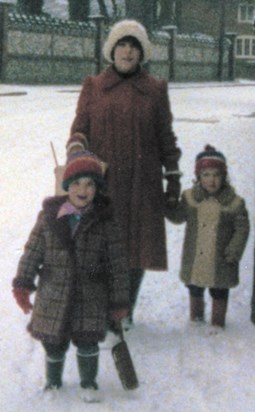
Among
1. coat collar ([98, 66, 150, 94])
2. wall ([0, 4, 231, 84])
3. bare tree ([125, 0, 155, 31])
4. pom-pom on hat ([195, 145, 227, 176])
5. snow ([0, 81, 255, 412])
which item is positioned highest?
coat collar ([98, 66, 150, 94])

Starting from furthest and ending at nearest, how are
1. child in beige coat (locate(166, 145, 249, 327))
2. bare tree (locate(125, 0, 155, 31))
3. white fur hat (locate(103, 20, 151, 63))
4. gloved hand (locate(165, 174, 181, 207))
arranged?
bare tree (locate(125, 0, 155, 31)) < child in beige coat (locate(166, 145, 249, 327)) < gloved hand (locate(165, 174, 181, 207)) < white fur hat (locate(103, 20, 151, 63))

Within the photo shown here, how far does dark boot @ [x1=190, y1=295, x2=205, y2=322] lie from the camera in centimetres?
594

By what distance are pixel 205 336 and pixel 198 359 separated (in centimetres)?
42

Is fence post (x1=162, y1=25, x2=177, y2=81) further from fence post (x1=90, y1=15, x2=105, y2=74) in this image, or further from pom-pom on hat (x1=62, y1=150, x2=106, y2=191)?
pom-pom on hat (x1=62, y1=150, x2=106, y2=191)

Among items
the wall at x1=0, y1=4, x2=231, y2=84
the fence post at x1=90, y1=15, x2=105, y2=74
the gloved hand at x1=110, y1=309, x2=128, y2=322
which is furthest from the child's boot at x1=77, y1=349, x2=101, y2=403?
the fence post at x1=90, y1=15, x2=105, y2=74

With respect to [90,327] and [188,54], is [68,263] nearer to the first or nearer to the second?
[90,327]

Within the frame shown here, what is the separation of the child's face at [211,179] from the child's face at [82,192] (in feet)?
4.09

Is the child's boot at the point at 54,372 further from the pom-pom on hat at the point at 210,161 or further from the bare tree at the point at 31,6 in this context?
the bare tree at the point at 31,6

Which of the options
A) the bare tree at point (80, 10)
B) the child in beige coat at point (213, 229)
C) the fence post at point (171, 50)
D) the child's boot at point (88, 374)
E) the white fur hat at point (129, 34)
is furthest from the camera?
the fence post at point (171, 50)

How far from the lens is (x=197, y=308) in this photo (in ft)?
19.6

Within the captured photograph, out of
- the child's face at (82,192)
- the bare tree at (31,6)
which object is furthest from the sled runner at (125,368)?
the bare tree at (31,6)

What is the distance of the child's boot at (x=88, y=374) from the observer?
4.64 meters

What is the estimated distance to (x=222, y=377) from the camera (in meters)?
5.06

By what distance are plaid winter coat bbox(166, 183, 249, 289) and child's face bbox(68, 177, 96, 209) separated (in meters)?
1.23
